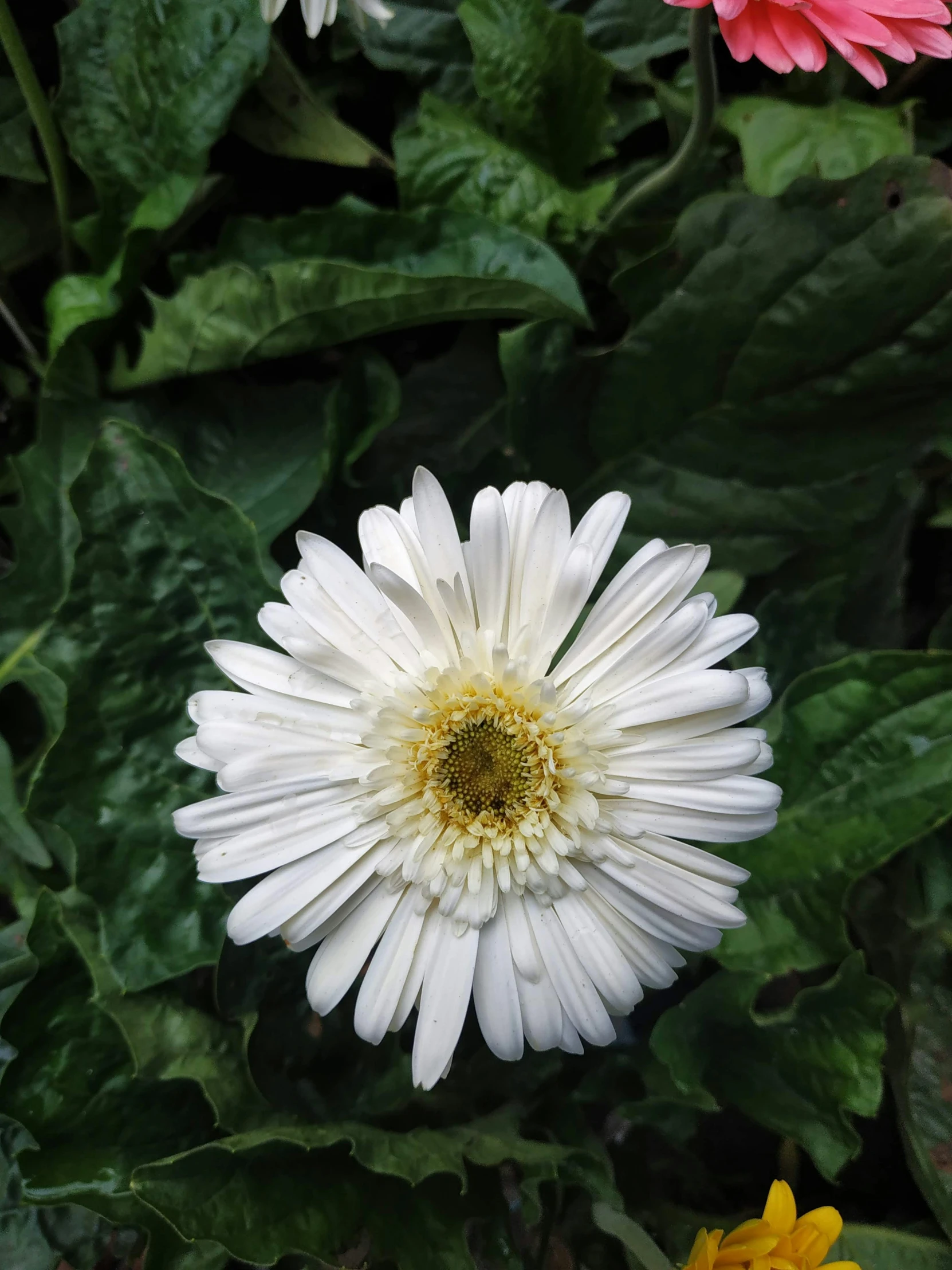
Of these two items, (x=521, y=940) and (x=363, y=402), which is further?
(x=363, y=402)

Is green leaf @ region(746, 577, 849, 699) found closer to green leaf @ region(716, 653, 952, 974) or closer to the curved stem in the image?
green leaf @ region(716, 653, 952, 974)

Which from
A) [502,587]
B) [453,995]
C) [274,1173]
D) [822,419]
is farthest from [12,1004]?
[822,419]

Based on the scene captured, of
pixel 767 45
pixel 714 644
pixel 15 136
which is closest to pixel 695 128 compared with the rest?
pixel 767 45

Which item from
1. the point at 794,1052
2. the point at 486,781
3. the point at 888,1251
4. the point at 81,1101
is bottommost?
the point at 81,1101

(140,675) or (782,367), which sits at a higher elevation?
(782,367)

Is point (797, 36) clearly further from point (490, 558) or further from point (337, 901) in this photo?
point (337, 901)

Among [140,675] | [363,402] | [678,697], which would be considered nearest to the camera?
[678,697]

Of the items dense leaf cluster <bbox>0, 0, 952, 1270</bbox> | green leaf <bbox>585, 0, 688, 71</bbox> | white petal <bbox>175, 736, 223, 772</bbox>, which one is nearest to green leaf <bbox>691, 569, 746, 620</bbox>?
dense leaf cluster <bbox>0, 0, 952, 1270</bbox>
